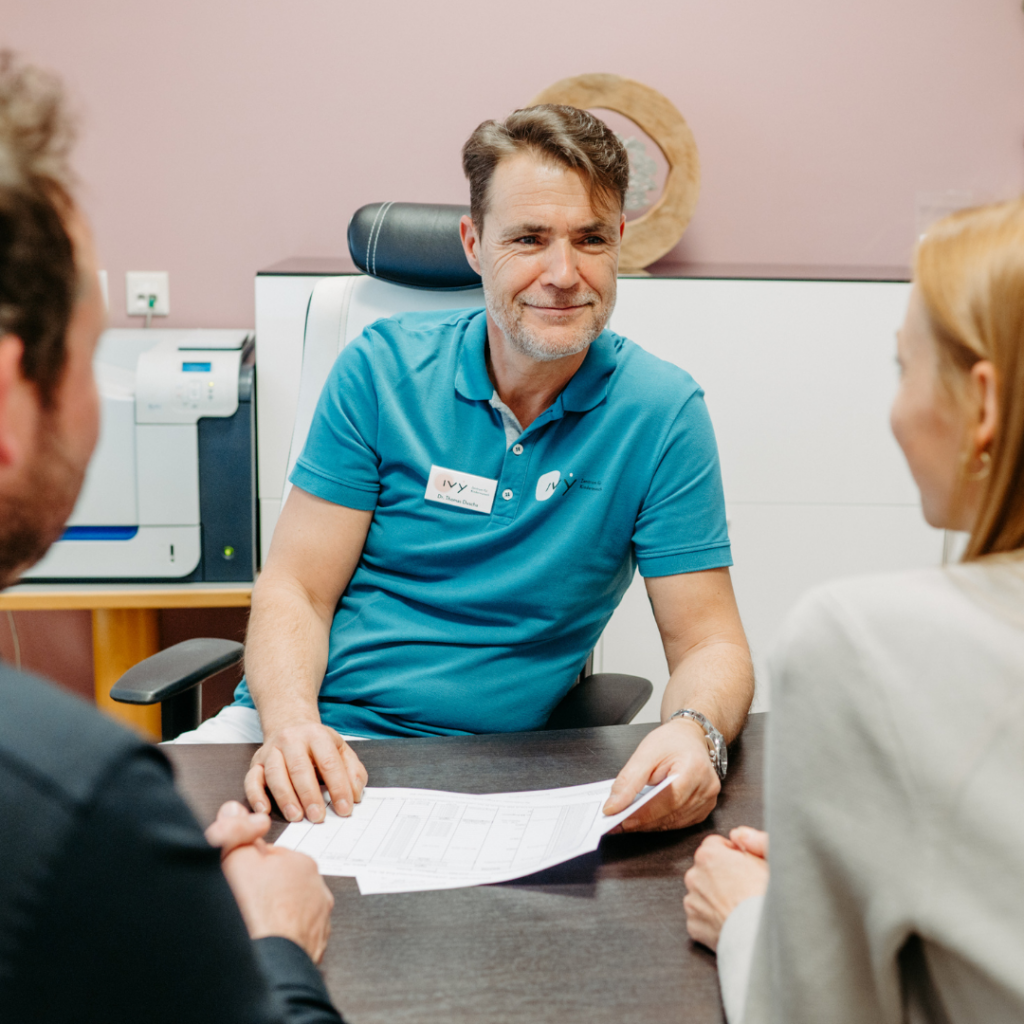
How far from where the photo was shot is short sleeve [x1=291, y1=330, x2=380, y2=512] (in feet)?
4.70

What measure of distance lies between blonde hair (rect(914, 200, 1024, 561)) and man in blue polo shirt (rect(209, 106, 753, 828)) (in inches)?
30.3

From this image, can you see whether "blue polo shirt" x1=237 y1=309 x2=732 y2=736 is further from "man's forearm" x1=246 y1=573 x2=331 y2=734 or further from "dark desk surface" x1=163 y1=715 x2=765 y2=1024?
"dark desk surface" x1=163 y1=715 x2=765 y2=1024

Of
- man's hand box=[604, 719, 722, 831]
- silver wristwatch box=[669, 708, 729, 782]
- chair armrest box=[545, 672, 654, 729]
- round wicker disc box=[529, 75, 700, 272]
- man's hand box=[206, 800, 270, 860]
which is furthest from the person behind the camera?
round wicker disc box=[529, 75, 700, 272]

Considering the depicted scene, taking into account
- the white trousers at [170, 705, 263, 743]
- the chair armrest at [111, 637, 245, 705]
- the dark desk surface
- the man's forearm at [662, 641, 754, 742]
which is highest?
the dark desk surface

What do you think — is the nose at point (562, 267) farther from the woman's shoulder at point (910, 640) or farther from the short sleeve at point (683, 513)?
the woman's shoulder at point (910, 640)

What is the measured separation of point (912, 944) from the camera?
1.77 ft

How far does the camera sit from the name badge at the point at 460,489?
1.40m

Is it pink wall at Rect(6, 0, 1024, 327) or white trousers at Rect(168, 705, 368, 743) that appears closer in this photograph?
white trousers at Rect(168, 705, 368, 743)

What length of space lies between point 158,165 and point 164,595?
1143mm

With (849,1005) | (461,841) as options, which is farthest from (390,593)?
(849,1005)

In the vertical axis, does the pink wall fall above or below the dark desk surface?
above

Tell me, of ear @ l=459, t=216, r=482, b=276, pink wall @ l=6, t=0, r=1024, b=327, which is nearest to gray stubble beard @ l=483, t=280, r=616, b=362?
ear @ l=459, t=216, r=482, b=276

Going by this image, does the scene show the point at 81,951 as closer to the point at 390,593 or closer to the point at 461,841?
the point at 461,841

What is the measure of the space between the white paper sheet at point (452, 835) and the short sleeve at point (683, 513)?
0.44 m
